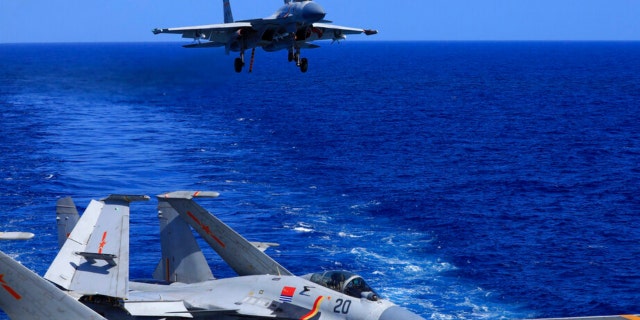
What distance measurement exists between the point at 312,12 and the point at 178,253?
50.6ft

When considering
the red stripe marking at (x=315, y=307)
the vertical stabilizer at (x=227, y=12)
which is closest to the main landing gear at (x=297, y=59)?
the vertical stabilizer at (x=227, y=12)

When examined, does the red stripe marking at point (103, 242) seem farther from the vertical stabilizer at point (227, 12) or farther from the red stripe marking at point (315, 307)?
the vertical stabilizer at point (227, 12)

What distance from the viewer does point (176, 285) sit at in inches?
1843

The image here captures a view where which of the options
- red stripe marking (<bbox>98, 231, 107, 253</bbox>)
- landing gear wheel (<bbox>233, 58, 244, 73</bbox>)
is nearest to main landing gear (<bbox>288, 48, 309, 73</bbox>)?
landing gear wheel (<bbox>233, 58, 244, 73</bbox>)

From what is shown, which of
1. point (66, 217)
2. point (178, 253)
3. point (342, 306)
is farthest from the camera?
point (178, 253)

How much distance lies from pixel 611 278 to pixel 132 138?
7328cm

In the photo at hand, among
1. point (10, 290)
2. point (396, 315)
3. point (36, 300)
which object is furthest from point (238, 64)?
point (10, 290)

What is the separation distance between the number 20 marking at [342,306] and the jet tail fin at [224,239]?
228 inches

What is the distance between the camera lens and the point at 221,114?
146750mm

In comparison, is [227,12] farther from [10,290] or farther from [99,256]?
[10,290]

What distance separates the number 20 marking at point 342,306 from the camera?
128 feet

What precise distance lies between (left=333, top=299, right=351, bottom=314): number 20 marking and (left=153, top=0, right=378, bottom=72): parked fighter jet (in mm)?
15623

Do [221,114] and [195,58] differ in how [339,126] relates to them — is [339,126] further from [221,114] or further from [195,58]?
[195,58]

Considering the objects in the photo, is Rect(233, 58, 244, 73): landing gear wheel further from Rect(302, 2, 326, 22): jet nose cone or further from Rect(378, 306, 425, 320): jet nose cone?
Rect(378, 306, 425, 320): jet nose cone
